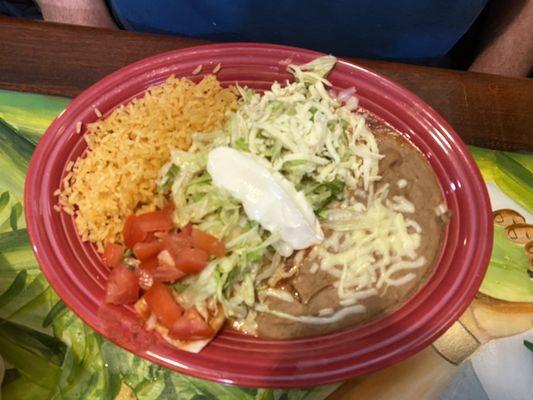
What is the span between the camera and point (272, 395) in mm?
1282

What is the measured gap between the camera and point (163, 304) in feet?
4.07

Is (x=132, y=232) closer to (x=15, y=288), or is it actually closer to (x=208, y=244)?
(x=208, y=244)

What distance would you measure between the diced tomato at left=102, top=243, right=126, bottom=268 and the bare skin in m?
0.93

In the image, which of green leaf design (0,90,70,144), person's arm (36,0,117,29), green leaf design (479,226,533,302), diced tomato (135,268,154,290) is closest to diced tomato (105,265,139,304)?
diced tomato (135,268,154,290)

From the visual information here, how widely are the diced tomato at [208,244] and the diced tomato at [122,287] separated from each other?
0.16 metres

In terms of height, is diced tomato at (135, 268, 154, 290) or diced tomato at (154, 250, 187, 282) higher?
diced tomato at (154, 250, 187, 282)

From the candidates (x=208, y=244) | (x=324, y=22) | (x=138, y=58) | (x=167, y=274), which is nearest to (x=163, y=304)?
(x=167, y=274)

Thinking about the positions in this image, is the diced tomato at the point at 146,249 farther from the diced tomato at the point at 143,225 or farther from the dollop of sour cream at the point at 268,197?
the dollop of sour cream at the point at 268,197

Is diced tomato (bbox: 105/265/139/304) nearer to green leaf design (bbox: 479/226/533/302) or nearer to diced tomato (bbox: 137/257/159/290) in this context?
diced tomato (bbox: 137/257/159/290)

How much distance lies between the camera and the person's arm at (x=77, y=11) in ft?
6.02

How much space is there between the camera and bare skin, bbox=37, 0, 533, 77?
1.83m

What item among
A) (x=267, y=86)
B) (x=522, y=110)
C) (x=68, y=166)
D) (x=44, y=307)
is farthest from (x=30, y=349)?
(x=522, y=110)

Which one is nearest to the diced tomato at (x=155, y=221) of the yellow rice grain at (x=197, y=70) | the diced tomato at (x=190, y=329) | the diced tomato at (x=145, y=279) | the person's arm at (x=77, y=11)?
the diced tomato at (x=145, y=279)

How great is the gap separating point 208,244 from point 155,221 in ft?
0.46
